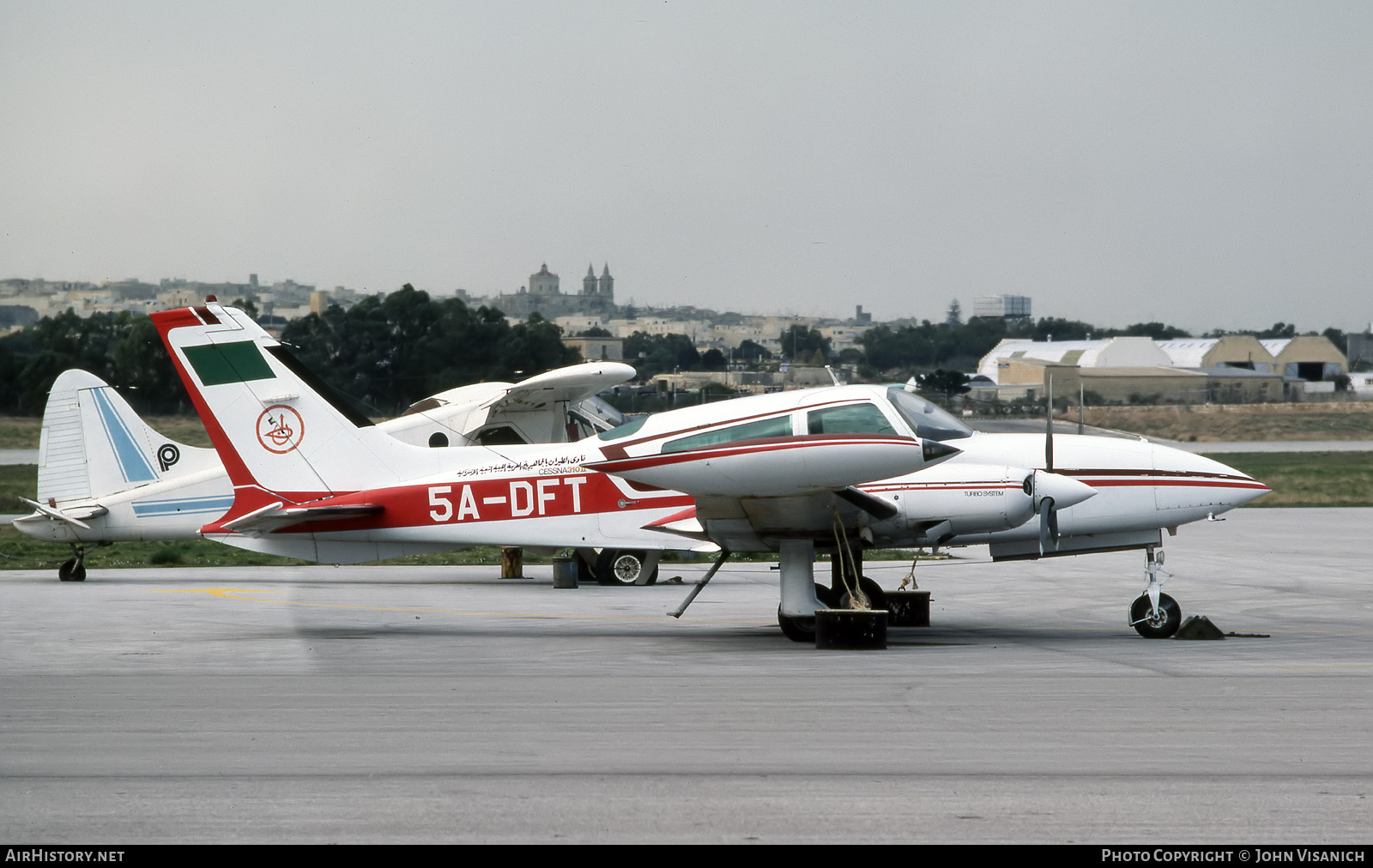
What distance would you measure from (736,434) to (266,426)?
5988 millimetres

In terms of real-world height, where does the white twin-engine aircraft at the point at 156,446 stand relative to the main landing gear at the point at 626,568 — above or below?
above

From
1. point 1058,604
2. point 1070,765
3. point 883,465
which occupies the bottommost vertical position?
point 1058,604

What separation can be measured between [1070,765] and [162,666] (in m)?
7.88

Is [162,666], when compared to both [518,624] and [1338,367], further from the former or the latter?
[1338,367]

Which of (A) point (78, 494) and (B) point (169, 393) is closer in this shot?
(A) point (78, 494)

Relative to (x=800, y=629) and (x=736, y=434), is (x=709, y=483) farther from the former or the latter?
(x=800, y=629)

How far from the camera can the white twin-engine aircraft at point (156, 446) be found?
1959 centimetres

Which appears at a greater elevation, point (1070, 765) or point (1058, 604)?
point (1070, 765)

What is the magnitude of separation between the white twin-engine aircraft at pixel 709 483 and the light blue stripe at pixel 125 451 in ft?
19.2

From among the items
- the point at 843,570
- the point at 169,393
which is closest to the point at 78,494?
the point at 843,570

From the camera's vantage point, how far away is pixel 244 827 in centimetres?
590

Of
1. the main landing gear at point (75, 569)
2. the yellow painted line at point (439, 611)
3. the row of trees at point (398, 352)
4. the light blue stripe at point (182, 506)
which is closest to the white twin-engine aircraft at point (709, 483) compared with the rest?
the yellow painted line at point (439, 611)

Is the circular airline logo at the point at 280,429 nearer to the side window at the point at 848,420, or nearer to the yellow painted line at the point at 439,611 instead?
the yellow painted line at the point at 439,611
